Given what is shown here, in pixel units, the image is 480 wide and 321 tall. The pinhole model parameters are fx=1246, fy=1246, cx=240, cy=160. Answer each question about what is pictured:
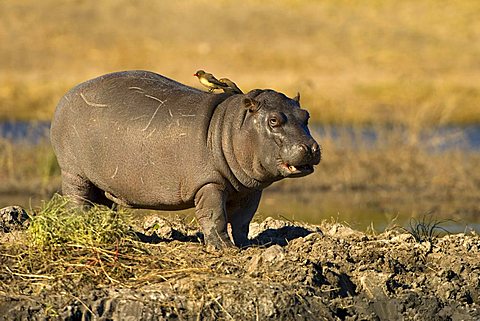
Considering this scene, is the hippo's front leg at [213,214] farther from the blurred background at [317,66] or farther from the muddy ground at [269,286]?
the blurred background at [317,66]

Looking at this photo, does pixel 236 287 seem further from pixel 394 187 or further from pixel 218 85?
pixel 394 187

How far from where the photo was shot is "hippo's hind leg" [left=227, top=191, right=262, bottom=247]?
8.38m

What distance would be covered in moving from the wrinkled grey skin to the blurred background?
23.8ft

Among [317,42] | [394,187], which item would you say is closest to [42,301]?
[394,187]

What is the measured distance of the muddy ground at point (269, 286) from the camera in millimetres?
7094

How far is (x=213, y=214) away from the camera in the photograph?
8008 millimetres

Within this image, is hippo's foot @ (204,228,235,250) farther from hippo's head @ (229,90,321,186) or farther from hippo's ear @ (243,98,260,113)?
hippo's ear @ (243,98,260,113)

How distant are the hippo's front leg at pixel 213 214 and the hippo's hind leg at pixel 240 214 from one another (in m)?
0.34

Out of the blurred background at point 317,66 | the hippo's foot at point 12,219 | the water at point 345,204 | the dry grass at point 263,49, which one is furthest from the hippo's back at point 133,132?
the dry grass at point 263,49

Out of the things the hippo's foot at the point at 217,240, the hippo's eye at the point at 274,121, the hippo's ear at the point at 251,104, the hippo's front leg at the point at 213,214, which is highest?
the hippo's ear at the point at 251,104

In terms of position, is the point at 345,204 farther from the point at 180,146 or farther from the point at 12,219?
the point at 180,146

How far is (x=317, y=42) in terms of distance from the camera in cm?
4175

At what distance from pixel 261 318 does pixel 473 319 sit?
1.40 meters

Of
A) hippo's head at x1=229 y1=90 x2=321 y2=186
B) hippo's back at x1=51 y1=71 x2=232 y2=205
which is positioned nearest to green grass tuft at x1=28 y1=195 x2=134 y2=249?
hippo's back at x1=51 y1=71 x2=232 y2=205
